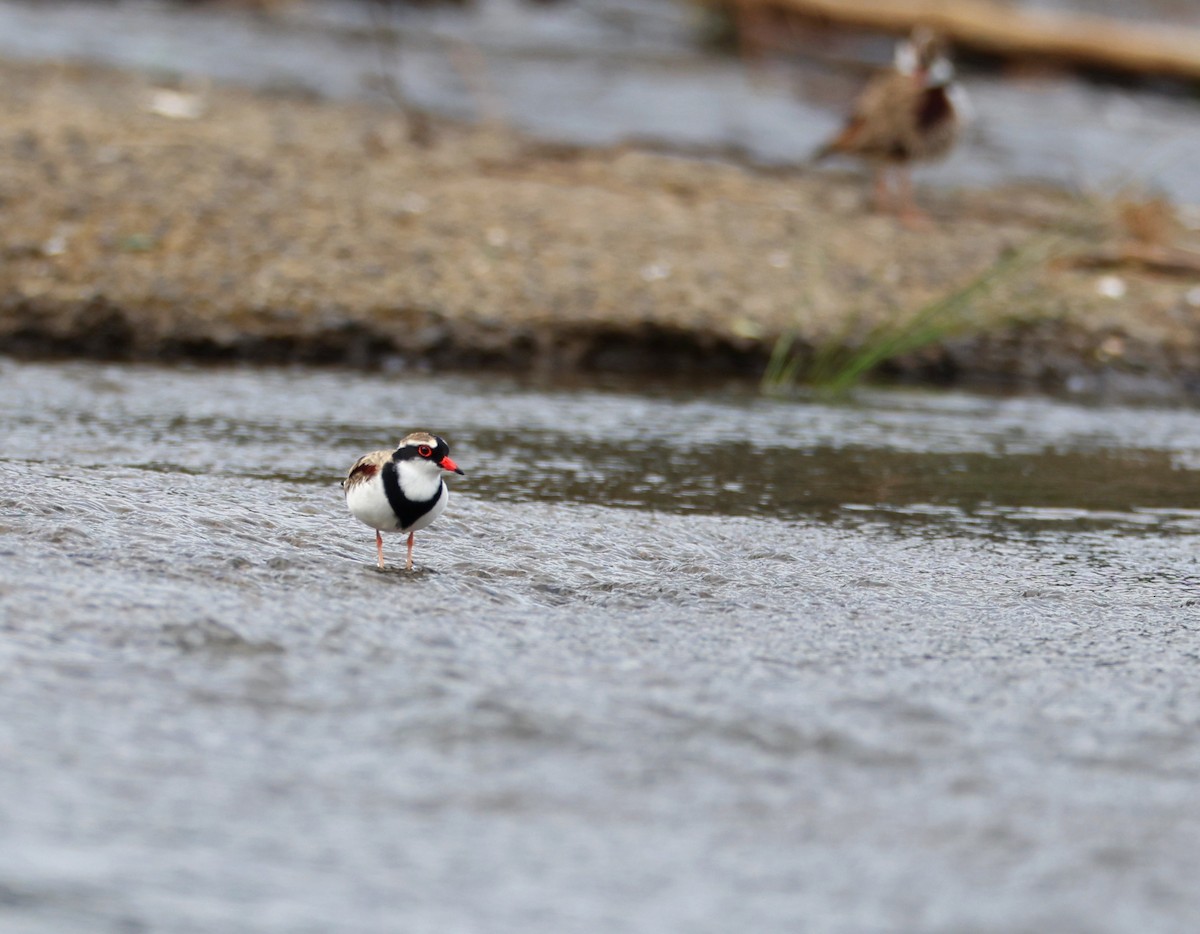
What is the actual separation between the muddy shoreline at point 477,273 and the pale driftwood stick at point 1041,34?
904 cm

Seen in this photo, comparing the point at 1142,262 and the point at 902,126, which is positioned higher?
the point at 902,126

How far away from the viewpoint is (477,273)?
7.05m

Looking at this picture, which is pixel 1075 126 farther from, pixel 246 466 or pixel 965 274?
pixel 246 466

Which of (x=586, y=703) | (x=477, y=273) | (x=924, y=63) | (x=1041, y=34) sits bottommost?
(x=586, y=703)

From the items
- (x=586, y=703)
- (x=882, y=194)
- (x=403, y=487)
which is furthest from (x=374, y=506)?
(x=882, y=194)

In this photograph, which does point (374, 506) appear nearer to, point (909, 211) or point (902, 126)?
point (909, 211)

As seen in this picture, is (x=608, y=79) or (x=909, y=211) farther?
(x=608, y=79)

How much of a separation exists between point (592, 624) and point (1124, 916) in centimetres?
148

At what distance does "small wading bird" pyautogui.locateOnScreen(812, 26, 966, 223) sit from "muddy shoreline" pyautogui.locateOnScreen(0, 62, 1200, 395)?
119cm

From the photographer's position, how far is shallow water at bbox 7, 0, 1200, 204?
12.4m

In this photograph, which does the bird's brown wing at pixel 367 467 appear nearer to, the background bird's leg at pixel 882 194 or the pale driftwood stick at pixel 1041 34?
the background bird's leg at pixel 882 194

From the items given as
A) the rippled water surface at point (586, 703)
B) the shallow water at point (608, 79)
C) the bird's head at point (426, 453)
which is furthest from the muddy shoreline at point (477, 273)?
the shallow water at point (608, 79)

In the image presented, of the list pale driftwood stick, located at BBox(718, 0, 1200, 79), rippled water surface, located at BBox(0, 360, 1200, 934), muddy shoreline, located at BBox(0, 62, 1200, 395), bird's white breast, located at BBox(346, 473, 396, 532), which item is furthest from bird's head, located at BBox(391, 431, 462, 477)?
pale driftwood stick, located at BBox(718, 0, 1200, 79)

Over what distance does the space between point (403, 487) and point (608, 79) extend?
11776 mm
